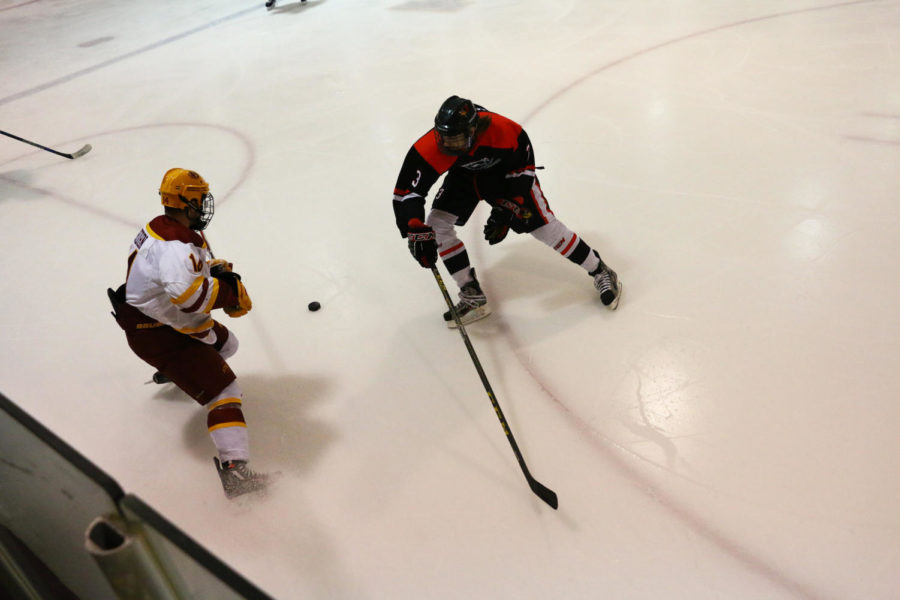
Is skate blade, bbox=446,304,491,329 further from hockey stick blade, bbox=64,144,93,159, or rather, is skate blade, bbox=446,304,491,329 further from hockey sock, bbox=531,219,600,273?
hockey stick blade, bbox=64,144,93,159

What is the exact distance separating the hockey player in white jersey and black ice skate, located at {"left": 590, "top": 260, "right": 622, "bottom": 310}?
4.33 ft

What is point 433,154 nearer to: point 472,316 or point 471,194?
point 471,194

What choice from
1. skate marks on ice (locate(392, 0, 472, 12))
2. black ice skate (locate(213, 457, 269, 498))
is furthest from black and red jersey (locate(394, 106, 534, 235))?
skate marks on ice (locate(392, 0, 472, 12))

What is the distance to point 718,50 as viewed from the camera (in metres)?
4.57

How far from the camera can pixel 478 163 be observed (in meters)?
2.13

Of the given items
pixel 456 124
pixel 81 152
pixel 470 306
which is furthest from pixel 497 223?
pixel 81 152

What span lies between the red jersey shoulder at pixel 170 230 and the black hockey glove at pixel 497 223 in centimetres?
105

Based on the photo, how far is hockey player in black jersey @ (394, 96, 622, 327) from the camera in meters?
2.05

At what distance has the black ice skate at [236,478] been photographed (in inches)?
72.6

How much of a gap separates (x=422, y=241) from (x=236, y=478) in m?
0.99

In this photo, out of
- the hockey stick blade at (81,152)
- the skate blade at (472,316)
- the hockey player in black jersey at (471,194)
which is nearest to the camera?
the hockey player in black jersey at (471,194)

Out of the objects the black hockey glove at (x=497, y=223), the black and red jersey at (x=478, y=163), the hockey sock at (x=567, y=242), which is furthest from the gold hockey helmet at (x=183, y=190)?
the hockey sock at (x=567, y=242)

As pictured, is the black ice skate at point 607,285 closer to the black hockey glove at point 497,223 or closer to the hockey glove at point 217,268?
the black hockey glove at point 497,223

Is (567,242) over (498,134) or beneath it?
beneath
